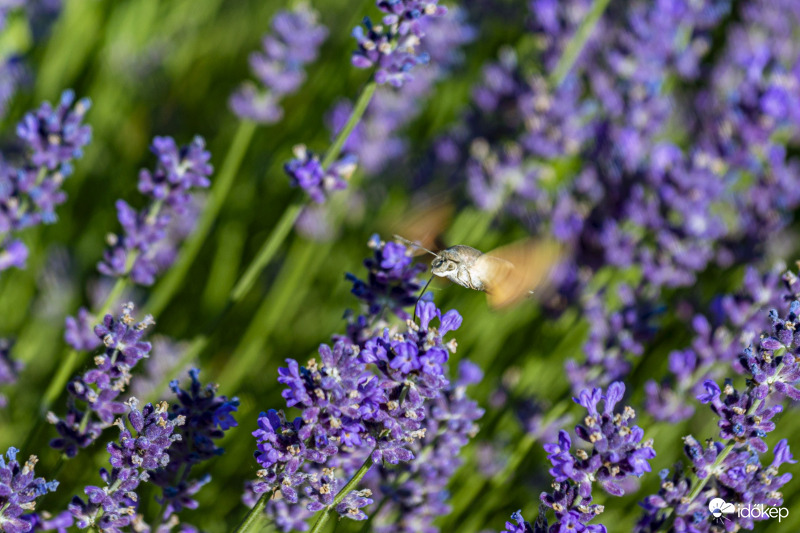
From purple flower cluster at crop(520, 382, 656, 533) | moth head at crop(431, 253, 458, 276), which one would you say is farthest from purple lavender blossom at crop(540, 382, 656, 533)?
moth head at crop(431, 253, 458, 276)

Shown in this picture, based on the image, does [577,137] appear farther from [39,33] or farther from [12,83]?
[39,33]

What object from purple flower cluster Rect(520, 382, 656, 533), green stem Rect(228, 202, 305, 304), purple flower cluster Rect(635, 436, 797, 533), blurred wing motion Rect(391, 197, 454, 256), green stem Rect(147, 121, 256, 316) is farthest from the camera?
green stem Rect(147, 121, 256, 316)

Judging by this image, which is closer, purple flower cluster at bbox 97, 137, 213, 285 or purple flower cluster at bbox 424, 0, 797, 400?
purple flower cluster at bbox 97, 137, 213, 285

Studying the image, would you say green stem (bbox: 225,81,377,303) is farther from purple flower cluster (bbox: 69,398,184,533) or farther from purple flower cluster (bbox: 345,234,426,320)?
purple flower cluster (bbox: 69,398,184,533)

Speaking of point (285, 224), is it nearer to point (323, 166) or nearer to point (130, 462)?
point (323, 166)

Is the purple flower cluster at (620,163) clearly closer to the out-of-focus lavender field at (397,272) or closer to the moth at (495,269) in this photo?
the out-of-focus lavender field at (397,272)

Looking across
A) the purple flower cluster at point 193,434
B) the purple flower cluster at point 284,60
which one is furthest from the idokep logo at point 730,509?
the purple flower cluster at point 284,60
